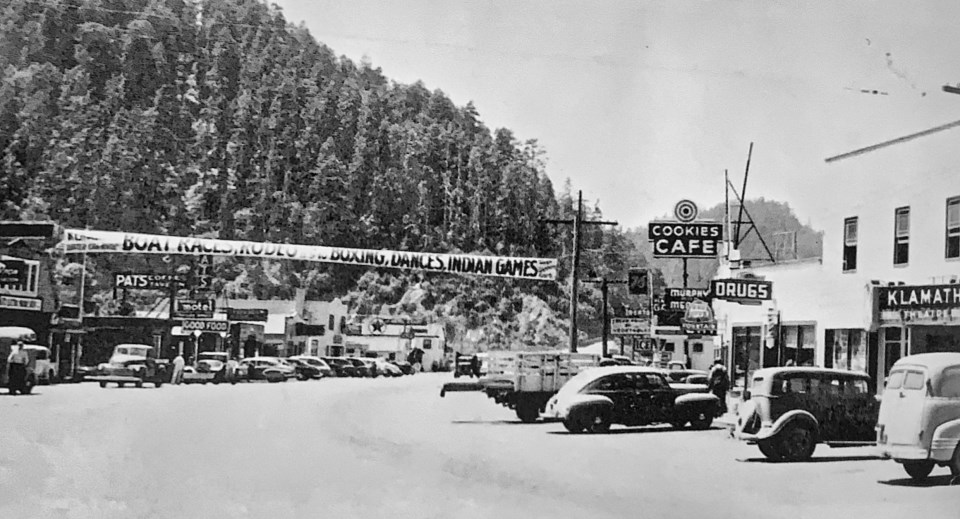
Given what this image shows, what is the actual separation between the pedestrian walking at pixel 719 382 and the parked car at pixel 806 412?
0.17 meters

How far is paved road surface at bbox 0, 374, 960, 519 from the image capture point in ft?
17.6

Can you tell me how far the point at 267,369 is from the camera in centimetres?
581

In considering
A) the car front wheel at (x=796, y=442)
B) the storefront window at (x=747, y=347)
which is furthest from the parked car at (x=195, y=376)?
the car front wheel at (x=796, y=442)

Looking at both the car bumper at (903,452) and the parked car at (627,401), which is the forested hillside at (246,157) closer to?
the parked car at (627,401)

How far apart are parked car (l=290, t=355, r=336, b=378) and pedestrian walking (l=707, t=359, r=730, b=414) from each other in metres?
2.43

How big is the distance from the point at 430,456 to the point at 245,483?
105 centimetres

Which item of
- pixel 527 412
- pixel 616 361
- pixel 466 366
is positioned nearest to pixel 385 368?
pixel 466 366

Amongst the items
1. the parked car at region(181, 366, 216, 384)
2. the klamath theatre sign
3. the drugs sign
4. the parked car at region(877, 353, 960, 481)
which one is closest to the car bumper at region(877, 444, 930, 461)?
the parked car at region(877, 353, 960, 481)

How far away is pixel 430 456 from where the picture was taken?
5.89 m

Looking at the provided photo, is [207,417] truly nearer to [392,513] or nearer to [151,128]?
[392,513]

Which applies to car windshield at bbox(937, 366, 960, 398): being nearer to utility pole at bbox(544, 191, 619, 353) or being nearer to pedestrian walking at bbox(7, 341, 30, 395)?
utility pole at bbox(544, 191, 619, 353)

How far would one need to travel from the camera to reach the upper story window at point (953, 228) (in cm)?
595

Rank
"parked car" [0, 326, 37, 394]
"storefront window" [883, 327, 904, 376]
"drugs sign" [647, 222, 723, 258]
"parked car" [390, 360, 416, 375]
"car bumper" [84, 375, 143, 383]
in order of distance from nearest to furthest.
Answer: "car bumper" [84, 375, 143, 383], "parked car" [0, 326, 37, 394], "parked car" [390, 360, 416, 375], "drugs sign" [647, 222, 723, 258], "storefront window" [883, 327, 904, 376]

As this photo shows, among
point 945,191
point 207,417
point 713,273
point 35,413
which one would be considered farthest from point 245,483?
point 945,191
